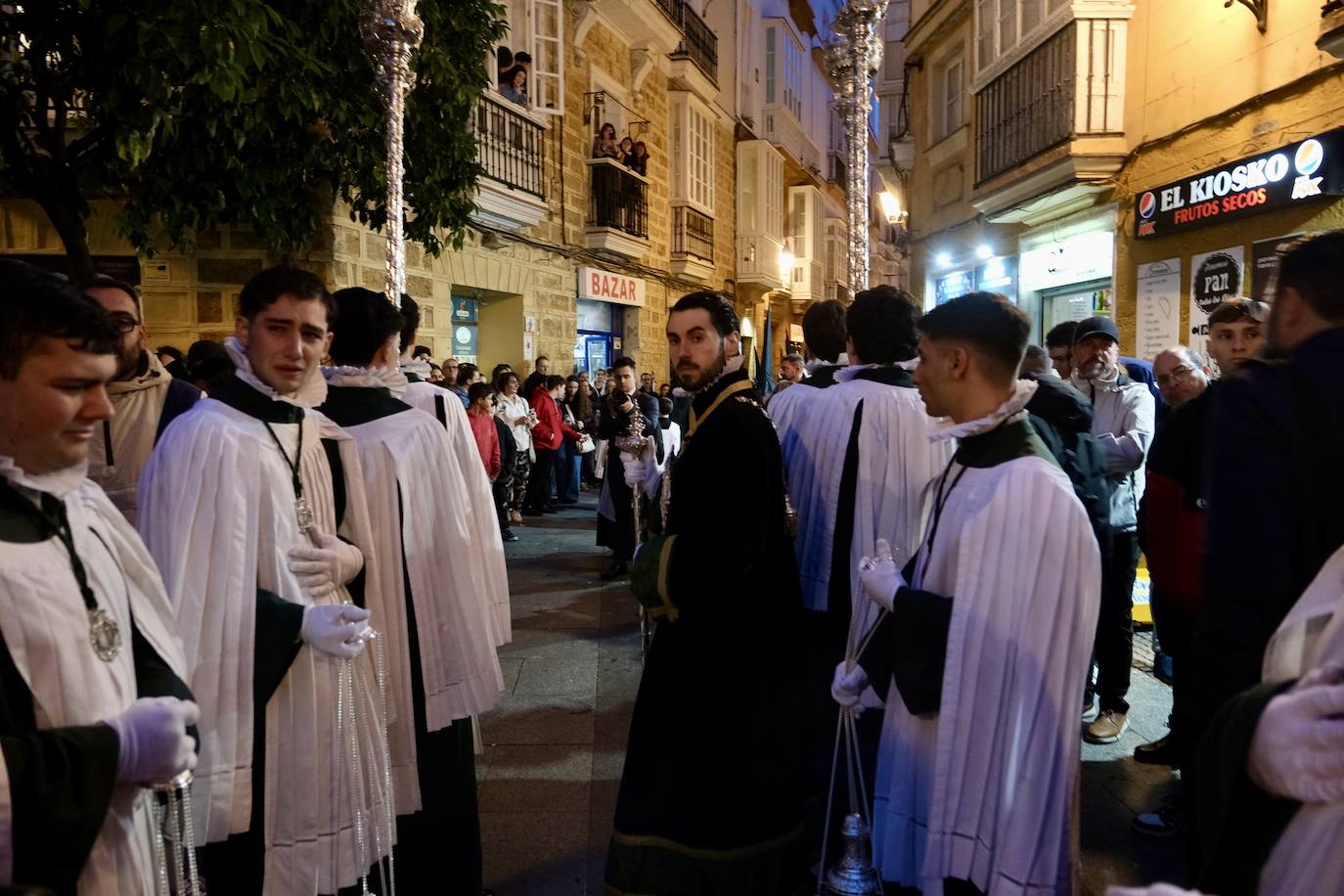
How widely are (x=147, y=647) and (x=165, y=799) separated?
69 cm

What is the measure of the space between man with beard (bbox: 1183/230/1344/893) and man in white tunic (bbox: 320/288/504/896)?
2.16 meters

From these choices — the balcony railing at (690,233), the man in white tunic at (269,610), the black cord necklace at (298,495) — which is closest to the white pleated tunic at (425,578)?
the man in white tunic at (269,610)

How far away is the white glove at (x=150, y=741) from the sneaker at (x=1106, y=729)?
423 cm

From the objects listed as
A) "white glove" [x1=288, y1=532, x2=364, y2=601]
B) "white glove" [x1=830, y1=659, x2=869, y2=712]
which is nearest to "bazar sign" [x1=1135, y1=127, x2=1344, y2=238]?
"white glove" [x1=830, y1=659, x2=869, y2=712]

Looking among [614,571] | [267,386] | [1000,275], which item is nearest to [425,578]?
[267,386]

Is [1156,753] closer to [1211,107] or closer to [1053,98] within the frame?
[1211,107]

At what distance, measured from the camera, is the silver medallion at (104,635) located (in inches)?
60.1

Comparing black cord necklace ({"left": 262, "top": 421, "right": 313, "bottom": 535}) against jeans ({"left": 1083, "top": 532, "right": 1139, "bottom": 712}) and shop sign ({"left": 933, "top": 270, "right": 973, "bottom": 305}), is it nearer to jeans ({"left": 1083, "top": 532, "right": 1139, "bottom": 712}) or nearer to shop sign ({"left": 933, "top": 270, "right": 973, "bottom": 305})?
jeans ({"left": 1083, "top": 532, "right": 1139, "bottom": 712})

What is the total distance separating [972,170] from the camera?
13.8m

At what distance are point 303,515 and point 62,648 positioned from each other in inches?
41.6

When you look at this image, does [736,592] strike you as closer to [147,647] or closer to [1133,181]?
[147,647]

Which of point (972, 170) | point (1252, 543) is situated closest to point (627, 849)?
point (1252, 543)

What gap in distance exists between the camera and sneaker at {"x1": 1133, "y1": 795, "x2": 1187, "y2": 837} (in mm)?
3582

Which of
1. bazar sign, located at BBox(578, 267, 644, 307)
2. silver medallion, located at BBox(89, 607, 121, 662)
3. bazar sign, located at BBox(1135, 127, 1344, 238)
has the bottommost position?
silver medallion, located at BBox(89, 607, 121, 662)
